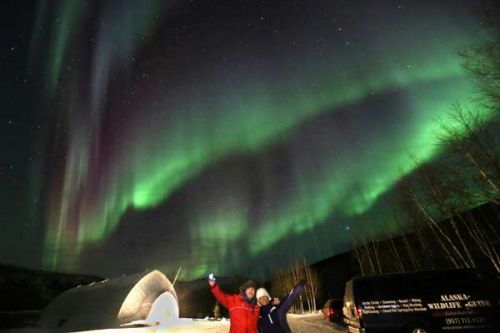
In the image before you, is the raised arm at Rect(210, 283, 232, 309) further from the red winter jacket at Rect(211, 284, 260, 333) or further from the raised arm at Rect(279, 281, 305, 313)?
the raised arm at Rect(279, 281, 305, 313)

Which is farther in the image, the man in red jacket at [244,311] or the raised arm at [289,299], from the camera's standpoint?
the raised arm at [289,299]

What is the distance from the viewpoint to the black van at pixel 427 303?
11.0 meters

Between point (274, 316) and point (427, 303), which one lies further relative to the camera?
point (427, 303)

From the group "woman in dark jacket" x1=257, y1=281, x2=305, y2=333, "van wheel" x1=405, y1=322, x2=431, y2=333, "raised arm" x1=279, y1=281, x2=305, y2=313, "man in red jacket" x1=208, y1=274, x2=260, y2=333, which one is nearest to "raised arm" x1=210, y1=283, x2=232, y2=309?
"man in red jacket" x1=208, y1=274, x2=260, y2=333

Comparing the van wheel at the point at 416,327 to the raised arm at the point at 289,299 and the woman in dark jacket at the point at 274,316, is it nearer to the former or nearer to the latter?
the raised arm at the point at 289,299

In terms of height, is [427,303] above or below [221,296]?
below

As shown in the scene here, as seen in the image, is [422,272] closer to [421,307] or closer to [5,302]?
[421,307]

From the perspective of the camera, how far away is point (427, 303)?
37.4 ft

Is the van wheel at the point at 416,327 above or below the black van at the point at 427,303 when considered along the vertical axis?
below

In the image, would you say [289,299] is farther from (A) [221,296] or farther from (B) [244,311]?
(A) [221,296]

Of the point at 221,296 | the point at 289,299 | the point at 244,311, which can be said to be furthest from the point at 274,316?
the point at 221,296

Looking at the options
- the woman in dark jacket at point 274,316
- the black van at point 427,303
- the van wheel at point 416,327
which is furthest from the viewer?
the van wheel at point 416,327

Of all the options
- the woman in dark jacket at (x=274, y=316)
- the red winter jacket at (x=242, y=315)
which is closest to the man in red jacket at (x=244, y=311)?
the red winter jacket at (x=242, y=315)

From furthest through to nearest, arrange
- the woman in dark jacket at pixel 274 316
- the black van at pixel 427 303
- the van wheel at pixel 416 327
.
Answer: the van wheel at pixel 416 327 < the black van at pixel 427 303 < the woman in dark jacket at pixel 274 316
